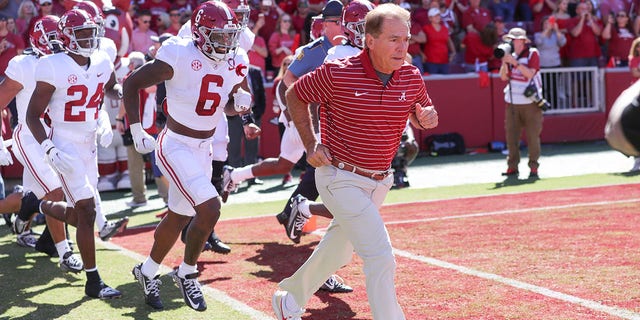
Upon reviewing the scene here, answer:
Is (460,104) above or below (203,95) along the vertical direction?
below

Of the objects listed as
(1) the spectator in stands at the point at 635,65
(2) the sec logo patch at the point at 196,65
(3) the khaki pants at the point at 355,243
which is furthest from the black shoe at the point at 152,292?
(1) the spectator in stands at the point at 635,65

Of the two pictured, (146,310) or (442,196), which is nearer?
(146,310)

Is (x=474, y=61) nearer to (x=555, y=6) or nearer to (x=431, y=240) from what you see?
(x=555, y=6)

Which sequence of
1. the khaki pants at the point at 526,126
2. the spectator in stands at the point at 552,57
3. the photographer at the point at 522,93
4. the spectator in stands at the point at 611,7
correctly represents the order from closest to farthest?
the photographer at the point at 522,93, the khaki pants at the point at 526,126, the spectator in stands at the point at 552,57, the spectator in stands at the point at 611,7

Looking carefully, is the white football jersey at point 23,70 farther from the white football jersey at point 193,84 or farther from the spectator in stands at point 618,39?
the spectator in stands at point 618,39

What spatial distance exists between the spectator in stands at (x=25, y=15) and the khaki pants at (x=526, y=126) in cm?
730

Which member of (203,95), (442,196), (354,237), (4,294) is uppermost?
(203,95)

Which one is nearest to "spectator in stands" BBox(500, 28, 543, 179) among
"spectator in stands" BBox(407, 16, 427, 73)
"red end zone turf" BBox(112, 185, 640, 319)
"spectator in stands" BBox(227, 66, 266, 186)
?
"red end zone turf" BBox(112, 185, 640, 319)

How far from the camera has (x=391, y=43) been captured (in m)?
5.10

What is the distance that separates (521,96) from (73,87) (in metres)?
7.69

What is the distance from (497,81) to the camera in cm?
1705

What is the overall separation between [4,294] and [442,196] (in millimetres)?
6116

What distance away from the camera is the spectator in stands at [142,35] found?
14789 millimetres

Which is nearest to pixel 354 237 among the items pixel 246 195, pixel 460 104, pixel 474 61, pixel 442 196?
pixel 442 196
